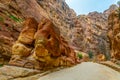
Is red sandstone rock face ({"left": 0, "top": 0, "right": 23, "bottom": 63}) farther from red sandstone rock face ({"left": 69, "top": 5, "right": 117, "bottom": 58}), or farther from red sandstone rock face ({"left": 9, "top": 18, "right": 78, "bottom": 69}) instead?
red sandstone rock face ({"left": 69, "top": 5, "right": 117, "bottom": 58})

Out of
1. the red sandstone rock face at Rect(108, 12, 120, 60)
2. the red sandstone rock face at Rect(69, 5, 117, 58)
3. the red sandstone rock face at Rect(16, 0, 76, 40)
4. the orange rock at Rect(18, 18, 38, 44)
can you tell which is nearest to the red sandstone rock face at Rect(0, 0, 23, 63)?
the red sandstone rock face at Rect(16, 0, 76, 40)

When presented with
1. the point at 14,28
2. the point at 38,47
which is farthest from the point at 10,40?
the point at 38,47

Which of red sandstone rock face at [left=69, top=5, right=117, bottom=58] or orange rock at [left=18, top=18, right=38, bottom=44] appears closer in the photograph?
orange rock at [left=18, top=18, right=38, bottom=44]

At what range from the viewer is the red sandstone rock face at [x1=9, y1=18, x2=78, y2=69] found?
1762cm

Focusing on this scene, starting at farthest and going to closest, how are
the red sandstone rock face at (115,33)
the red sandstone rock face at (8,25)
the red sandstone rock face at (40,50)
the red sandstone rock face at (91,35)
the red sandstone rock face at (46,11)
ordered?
the red sandstone rock face at (91,35) < the red sandstone rock face at (46,11) < the red sandstone rock face at (115,33) < the red sandstone rock face at (8,25) < the red sandstone rock face at (40,50)

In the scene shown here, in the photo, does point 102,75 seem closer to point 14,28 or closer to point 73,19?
point 14,28

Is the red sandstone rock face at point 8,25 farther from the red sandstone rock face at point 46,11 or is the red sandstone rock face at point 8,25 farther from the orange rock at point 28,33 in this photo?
the orange rock at point 28,33

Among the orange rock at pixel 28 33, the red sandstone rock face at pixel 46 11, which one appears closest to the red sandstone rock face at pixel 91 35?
the red sandstone rock face at pixel 46 11

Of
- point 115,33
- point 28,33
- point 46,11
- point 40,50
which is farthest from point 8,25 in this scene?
point 46,11

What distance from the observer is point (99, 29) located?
102 m

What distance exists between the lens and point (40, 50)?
1758cm

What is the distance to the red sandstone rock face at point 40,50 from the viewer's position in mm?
17625

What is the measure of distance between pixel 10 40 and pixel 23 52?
904cm

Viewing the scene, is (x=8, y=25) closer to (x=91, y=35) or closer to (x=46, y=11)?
(x=46, y=11)
